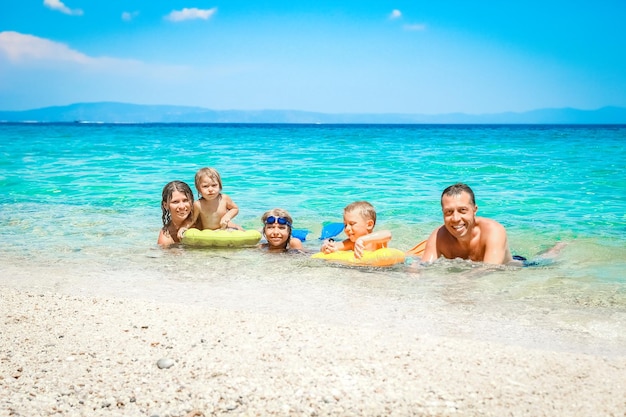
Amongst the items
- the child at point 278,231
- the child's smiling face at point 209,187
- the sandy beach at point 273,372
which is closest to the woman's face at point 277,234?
the child at point 278,231

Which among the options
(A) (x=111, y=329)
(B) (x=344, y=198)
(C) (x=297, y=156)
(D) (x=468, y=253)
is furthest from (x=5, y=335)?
(C) (x=297, y=156)

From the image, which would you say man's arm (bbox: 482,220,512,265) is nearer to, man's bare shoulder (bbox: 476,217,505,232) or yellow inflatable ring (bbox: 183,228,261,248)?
man's bare shoulder (bbox: 476,217,505,232)

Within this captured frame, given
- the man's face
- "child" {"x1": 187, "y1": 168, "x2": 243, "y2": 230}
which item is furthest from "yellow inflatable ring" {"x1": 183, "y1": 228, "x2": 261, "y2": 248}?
the man's face

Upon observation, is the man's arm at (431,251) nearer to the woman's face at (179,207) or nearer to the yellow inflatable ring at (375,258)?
the yellow inflatable ring at (375,258)

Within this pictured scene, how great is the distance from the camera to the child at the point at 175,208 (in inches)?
260

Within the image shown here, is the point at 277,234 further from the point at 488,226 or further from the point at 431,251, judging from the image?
the point at 488,226

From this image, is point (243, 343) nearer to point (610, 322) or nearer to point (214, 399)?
point (214, 399)

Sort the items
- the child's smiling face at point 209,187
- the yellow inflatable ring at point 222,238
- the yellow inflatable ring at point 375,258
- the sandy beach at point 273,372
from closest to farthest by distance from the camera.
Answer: the sandy beach at point 273,372
the yellow inflatable ring at point 375,258
the yellow inflatable ring at point 222,238
the child's smiling face at point 209,187

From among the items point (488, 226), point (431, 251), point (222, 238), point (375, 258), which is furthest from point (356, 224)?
point (222, 238)

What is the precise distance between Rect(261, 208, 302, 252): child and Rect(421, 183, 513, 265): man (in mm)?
1534

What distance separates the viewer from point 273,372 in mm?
2775

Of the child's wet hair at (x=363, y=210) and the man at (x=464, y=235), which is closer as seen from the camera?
the man at (x=464, y=235)

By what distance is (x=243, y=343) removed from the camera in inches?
124

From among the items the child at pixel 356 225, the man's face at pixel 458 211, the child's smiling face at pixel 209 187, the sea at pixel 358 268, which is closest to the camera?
the sea at pixel 358 268
